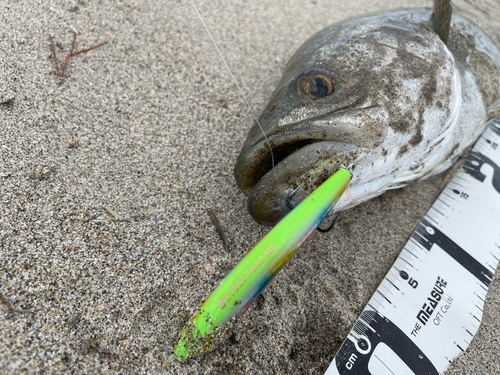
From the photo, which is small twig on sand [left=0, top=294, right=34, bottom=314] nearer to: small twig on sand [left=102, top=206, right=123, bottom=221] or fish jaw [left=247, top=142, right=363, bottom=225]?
small twig on sand [left=102, top=206, right=123, bottom=221]

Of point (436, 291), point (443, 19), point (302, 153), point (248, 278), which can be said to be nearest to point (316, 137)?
point (302, 153)

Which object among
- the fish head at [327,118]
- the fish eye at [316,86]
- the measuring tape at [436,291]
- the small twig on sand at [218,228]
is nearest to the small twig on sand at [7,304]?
the small twig on sand at [218,228]

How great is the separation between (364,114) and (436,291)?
1.06 meters

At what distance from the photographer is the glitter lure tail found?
3.60ft

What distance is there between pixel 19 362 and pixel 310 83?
5.34ft

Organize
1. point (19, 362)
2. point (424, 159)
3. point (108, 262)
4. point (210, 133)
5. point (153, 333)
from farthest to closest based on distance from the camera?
point (210, 133)
point (424, 159)
point (108, 262)
point (153, 333)
point (19, 362)

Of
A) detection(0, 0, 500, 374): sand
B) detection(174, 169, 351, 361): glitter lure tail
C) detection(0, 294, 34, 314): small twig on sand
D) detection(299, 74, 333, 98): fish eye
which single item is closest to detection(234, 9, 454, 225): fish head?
detection(299, 74, 333, 98): fish eye

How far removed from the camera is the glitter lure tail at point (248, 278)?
1.10m

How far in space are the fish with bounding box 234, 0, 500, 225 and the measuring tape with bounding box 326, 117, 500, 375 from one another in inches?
12.7

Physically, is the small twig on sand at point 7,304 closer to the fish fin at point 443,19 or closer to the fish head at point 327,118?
the fish head at point 327,118

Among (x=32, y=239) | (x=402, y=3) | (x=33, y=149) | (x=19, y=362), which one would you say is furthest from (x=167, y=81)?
(x=402, y=3)

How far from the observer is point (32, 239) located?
4.58 feet

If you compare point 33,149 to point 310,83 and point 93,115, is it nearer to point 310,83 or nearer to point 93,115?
point 93,115

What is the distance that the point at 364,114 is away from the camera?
1427 mm
